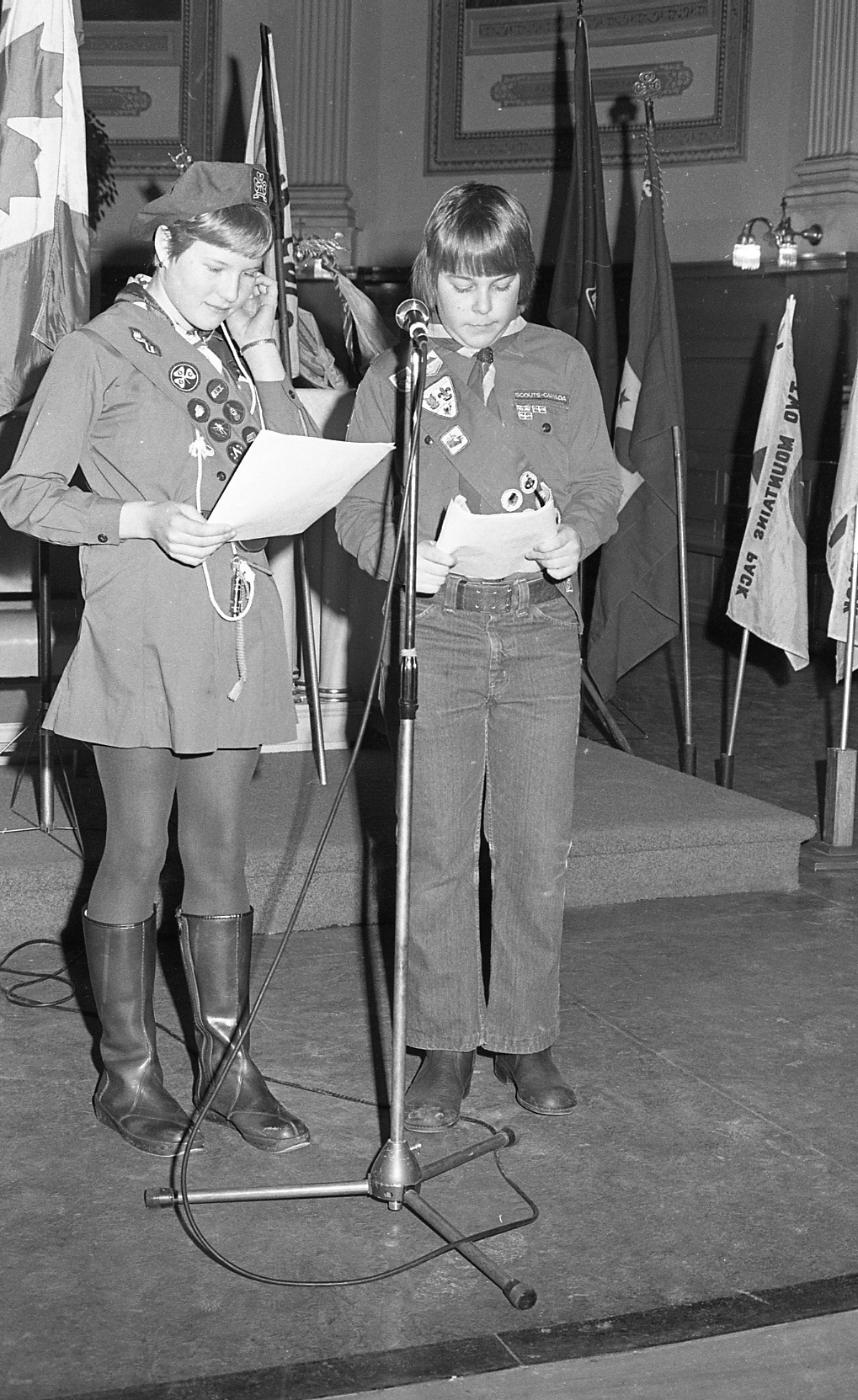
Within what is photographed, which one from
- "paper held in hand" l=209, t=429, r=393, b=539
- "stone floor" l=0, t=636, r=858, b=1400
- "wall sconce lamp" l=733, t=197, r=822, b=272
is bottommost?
"stone floor" l=0, t=636, r=858, b=1400

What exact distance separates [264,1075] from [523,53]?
927 centimetres

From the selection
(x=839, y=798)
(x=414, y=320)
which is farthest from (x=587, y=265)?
(x=414, y=320)

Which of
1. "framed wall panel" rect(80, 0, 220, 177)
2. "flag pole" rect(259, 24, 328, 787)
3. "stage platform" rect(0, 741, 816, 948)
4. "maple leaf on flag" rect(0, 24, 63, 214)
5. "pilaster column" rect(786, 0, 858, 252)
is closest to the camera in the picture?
"stage platform" rect(0, 741, 816, 948)

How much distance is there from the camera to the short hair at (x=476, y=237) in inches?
103

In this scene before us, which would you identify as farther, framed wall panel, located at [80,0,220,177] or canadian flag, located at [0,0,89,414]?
framed wall panel, located at [80,0,220,177]

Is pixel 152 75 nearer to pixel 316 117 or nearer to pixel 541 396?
pixel 316 117

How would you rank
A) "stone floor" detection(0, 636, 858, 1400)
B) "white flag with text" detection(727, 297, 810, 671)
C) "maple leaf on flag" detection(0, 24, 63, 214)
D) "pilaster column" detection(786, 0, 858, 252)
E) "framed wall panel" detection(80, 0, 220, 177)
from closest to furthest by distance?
"stone floor" detection(0, 636, 858, 1400), "maple leaf on flag" detection(0, 24, 63, 214), "white flag with text" detection(727, 297, 810, 671), "pilaster column" detection(786, 0, 858, 252), "framed wall panel" detection(80, 0, 220, 177)

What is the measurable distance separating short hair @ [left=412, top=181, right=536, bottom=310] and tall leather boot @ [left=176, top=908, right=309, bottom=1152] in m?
1.13

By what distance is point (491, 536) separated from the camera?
2549 mm

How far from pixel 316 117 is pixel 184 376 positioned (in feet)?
30.5

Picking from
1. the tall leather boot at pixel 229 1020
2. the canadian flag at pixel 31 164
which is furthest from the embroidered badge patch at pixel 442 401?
the canadian flag at pixel 31 164

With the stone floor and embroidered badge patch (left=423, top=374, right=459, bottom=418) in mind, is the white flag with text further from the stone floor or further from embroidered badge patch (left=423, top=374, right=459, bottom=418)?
embroidered badge patch (left=423, top=374, right=459, bottom=418)

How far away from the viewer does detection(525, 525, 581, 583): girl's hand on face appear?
2646 mm

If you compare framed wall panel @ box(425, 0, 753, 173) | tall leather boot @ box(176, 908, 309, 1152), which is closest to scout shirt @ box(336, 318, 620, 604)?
tall leather boot @ box(176, 908, 309, 1152)
